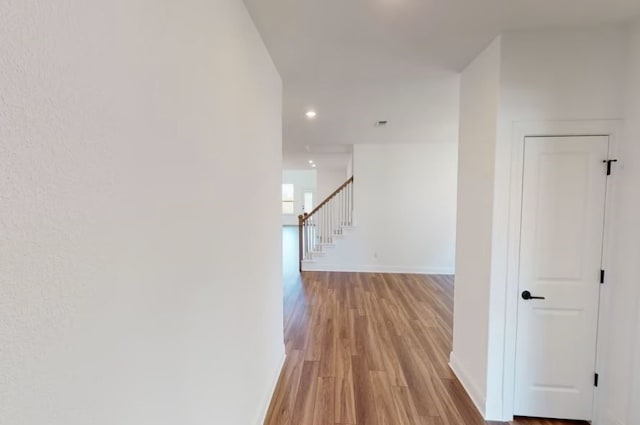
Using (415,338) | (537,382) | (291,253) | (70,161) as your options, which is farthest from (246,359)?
(291,253)

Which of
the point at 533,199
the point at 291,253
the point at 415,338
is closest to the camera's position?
the point at 533,199

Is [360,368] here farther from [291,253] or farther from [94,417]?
[291,253]

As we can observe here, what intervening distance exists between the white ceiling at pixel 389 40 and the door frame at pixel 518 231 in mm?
676

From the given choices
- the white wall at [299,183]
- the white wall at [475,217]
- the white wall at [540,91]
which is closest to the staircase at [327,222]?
the white wall at [475,217]

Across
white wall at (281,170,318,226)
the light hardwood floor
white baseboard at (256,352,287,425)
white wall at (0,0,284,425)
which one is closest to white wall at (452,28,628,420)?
the light hardwood floor

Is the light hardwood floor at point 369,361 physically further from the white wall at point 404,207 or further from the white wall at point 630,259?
the white wall at point 404,207

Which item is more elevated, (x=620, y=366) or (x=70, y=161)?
(x=70, y=161)

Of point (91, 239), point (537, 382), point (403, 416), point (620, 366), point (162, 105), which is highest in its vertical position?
point (162, 105)

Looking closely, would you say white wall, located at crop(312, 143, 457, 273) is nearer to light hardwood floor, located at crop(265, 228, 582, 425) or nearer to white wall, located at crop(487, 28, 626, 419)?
light hardwood floor, located at crop(265, 228, 582, 425)

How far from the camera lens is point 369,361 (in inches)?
121

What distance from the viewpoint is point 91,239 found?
0.70 m

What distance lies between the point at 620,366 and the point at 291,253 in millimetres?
7302

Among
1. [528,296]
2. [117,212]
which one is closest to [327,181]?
[528,296]

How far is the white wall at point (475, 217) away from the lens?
2.36 meters
